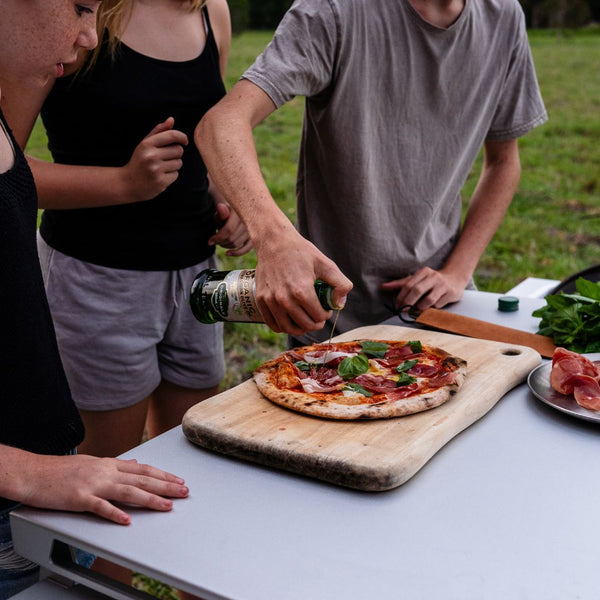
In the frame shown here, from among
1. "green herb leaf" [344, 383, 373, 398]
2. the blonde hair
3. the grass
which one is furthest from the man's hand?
the grass

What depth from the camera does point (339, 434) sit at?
1.51 m

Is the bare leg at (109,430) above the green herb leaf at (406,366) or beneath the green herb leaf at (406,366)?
beneath

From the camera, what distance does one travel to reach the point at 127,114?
6.94ft

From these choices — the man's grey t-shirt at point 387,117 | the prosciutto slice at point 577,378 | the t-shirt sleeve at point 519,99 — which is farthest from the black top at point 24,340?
the t-shirt sleeve at point 519,99

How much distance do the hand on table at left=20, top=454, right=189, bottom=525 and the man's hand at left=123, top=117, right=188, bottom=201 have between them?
0.88m

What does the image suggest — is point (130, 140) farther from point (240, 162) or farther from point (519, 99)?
point (519, 99)

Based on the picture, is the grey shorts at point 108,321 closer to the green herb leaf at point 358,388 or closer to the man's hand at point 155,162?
the man's hand at point 155,162

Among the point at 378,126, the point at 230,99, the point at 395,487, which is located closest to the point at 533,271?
the point at 378,126

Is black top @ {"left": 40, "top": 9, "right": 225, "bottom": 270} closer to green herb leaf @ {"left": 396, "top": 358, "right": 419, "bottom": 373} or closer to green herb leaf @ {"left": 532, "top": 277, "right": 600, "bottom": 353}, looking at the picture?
green herb leaf @ {"left": 396, "top": 358, "right": 419, "bottom": 373}

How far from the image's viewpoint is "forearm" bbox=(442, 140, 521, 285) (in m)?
2.66

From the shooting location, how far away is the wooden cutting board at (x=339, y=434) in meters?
1.38

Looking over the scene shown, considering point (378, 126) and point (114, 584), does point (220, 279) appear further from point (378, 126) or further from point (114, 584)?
point (378, 126)

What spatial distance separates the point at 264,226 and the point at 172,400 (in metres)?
0.90

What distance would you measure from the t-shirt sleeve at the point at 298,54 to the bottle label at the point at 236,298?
25.2 inches
